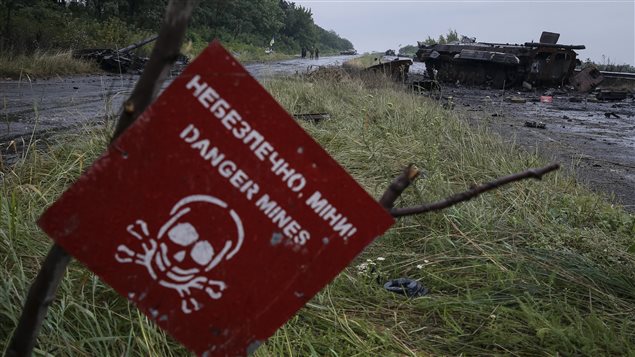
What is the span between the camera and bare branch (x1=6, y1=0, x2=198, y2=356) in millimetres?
812

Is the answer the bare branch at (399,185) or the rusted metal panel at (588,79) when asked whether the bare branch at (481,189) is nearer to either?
the bare branch at (399,185)

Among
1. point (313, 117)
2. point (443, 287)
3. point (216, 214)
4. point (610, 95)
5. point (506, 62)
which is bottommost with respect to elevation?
point (610, 95)

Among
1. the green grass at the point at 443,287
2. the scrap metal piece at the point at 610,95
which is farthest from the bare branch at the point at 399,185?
the scrap metal piece at the point at 610,95

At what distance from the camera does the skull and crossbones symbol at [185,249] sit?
87cm

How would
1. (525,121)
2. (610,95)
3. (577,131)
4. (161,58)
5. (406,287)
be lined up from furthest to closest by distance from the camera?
(610,95) < (525,121) < (577,131) < (406,287) < (161,58)

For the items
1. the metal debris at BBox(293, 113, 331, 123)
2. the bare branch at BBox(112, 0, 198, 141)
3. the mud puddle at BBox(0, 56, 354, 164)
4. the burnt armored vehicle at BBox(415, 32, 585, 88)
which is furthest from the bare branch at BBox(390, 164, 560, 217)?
the burnt armored vehicle at BBox(415, 32, 585, 88)

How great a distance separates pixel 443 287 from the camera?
258cm

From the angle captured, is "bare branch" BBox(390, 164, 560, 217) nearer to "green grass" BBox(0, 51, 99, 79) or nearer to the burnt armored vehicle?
"green grass" BBox(0, 51, 99, 79)

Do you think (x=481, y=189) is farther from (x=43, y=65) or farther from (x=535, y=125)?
(x=43, y=65)

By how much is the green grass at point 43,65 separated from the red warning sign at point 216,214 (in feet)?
40.6

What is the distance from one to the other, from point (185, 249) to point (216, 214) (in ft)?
0.25

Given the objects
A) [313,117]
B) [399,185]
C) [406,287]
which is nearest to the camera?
[399,185]

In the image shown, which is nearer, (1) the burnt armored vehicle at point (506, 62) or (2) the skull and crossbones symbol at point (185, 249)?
(2) the skull and crossbones symbol at point (185, 249)

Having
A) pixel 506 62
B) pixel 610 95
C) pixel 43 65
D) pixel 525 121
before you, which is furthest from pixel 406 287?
pixel 610 95
